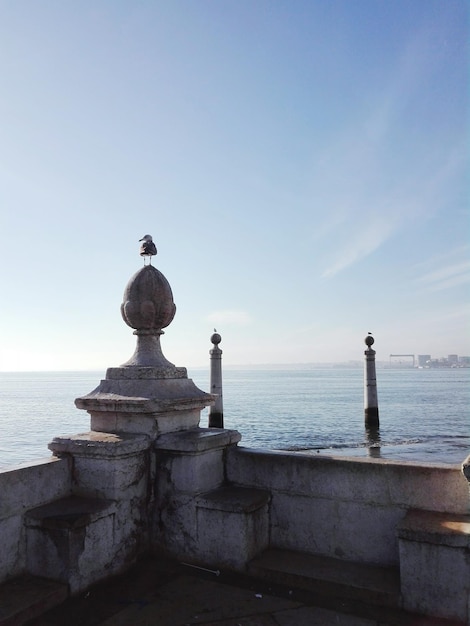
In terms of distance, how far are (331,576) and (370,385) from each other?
21291mm

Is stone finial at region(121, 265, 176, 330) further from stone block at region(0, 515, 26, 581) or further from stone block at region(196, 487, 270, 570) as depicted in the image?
stone block at region(0, 515, 26, 581)

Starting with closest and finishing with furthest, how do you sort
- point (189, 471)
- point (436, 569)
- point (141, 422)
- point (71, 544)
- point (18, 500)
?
point (436, 569) → point (71, 544) → point (18, 500) → point (189, 471) → point (141, 422)

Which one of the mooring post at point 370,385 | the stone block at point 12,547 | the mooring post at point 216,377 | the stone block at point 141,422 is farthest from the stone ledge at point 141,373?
the mooring post at point 370,385

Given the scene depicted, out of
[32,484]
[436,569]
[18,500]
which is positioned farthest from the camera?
[32,484]

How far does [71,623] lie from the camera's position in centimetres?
307

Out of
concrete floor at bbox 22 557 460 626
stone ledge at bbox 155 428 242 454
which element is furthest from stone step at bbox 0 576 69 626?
stone ledge at bbox 155 428 242 454

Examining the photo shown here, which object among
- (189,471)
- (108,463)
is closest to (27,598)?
(108,463)

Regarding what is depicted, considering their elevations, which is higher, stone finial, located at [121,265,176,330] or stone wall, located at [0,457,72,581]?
stone finial, located at [121,265,176,330]

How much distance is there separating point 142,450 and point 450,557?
2.34 metres

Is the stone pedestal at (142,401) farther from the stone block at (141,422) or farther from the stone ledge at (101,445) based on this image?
the stone ledge at (101,445)

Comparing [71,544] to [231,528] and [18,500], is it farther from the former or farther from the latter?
[231,528]

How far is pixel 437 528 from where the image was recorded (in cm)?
318

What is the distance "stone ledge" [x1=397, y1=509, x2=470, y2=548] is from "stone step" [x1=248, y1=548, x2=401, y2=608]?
41 cm

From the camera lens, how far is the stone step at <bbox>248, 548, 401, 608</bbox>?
3.27m
